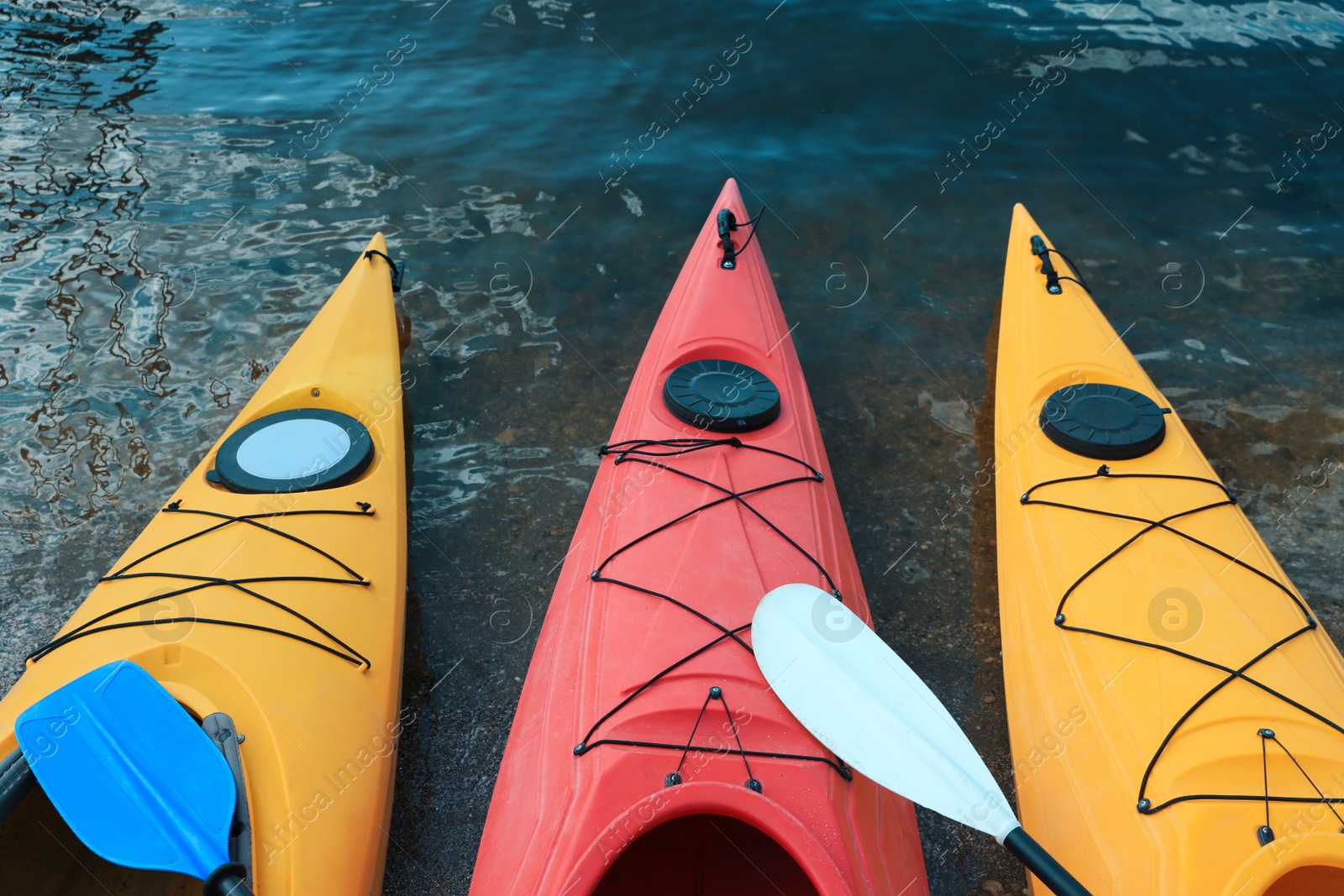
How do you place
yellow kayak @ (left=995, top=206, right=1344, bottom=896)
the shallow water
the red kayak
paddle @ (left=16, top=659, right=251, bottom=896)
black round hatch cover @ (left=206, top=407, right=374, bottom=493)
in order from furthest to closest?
the shallow water
black round hatch cover @ (left=206, top=407, right=374, bottom=493)
yellow kayak @ (left=995, top=206, right=1344, bottom=896)
the red kayak
paddle @ (left=16, top=659, right=251, bottom=896)

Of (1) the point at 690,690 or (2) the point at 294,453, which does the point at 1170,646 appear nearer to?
(1) the point at 690,690

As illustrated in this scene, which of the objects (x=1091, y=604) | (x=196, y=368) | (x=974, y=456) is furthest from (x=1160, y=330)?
(x=196, y=368)

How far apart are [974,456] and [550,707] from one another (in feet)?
8.65

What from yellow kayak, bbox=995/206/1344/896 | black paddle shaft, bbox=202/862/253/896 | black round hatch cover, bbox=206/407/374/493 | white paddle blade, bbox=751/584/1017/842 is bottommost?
yellow kayak, bbox=995/206/1344/896

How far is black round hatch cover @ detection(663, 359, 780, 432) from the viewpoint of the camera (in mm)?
3275

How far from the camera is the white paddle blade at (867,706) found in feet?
7.30

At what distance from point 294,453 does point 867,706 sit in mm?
2288

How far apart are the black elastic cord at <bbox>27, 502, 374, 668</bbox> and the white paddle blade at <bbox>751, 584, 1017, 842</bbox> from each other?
4.49 feet

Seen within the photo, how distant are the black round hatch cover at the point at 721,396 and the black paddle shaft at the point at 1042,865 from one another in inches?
67.2

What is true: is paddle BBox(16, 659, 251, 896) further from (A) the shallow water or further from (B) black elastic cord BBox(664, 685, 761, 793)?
(B) black elastic cord BBox(664, 685, 761, 793)

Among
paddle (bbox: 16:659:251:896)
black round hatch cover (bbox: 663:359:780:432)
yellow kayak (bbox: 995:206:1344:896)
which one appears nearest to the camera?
paddle (bbox: 16:659:251:896)

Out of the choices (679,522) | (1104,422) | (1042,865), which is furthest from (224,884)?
(1104,422)

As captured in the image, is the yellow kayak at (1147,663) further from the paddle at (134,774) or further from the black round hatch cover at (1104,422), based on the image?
the paddle at (134,774)

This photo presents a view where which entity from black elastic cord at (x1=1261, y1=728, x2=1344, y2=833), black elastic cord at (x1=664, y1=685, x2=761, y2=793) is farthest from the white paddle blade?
black elastic cord at (x1=1261, y1=728, x2=1344, y2=833)
